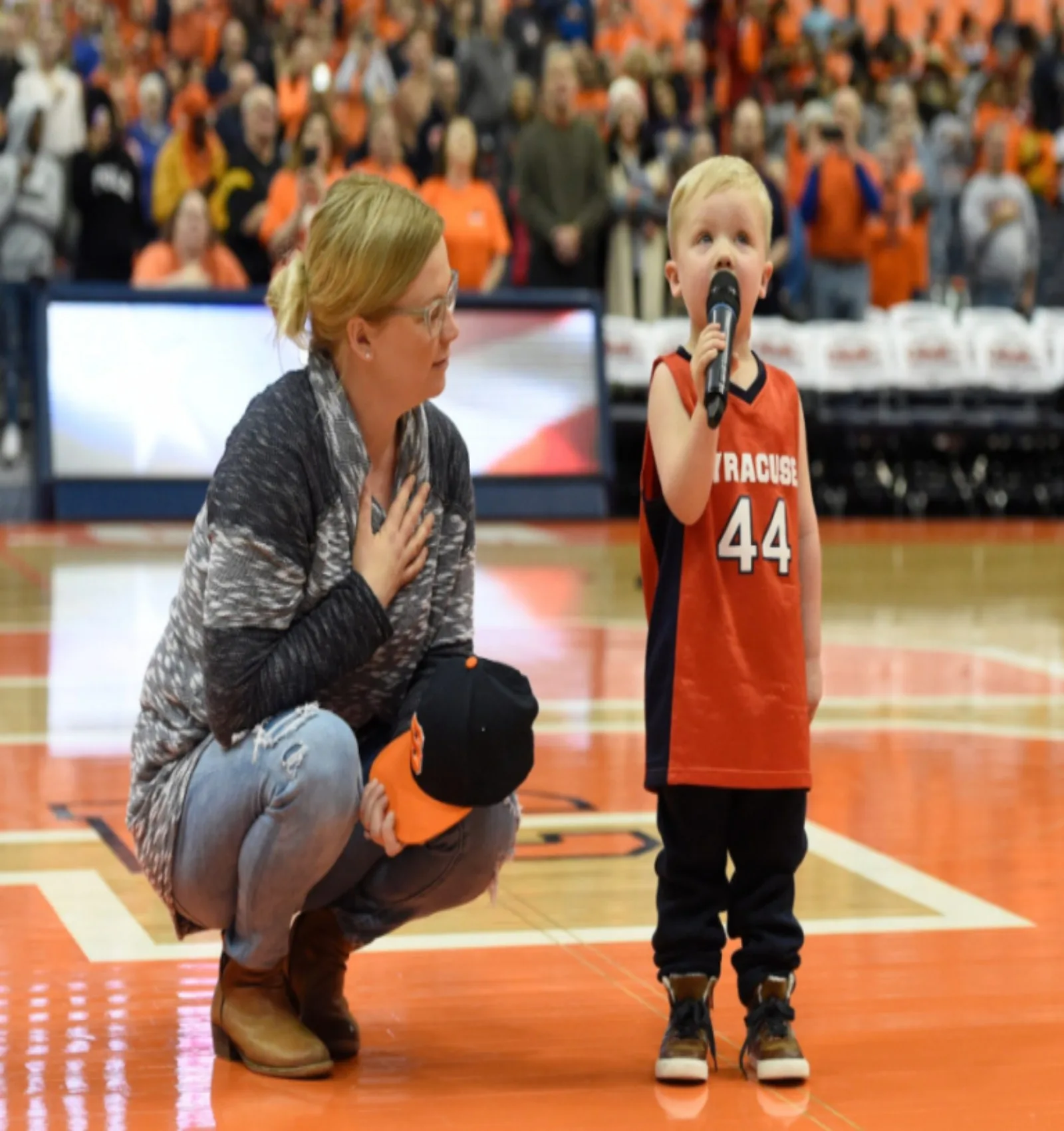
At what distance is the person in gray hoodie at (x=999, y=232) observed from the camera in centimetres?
1485

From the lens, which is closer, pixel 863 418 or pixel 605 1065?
pixel 605 1065

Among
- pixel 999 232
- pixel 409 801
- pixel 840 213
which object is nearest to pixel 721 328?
pixel 409 801

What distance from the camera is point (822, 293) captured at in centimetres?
1408

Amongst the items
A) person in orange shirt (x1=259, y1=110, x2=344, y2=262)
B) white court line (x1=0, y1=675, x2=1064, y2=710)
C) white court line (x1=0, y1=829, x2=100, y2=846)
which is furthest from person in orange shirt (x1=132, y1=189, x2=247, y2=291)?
white court line (x1=0, y1=829, x2=100, y2=846)

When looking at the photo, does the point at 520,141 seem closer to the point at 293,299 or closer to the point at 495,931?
the point at 495,931

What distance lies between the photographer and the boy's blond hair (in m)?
3.15

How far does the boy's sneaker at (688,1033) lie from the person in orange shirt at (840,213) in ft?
36.8

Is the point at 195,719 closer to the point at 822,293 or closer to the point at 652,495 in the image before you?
the point at 652,495

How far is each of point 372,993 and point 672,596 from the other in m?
0.90

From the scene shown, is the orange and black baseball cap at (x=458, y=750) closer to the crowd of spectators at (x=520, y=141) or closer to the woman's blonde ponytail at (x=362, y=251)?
the woman's blonde ponytail at (x=362, y=251)

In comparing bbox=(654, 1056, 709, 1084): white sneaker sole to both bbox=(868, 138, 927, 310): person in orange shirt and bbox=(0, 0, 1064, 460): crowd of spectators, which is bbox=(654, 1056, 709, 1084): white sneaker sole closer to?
bbox=(0, 0, 1064, 460): crowd of spectators

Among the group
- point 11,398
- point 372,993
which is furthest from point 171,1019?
point 11,398

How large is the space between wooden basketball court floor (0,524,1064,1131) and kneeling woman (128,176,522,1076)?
202 millimetres

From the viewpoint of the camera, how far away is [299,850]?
2936 millimetres
